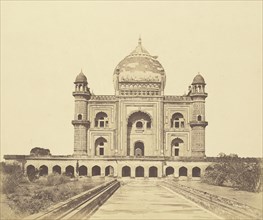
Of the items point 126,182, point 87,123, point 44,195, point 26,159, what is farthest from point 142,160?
point 44,195

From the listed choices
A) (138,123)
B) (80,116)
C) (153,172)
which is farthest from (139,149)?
(80,116)

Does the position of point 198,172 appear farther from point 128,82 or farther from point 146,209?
point 146,209

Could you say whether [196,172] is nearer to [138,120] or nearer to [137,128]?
[137,128]

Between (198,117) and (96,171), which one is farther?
(198,117)

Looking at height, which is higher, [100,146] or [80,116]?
[80,116]

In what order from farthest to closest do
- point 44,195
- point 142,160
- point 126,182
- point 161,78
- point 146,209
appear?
1. point 161,78
2. point 142,160
3. point 126,182
4. point 44,195
5. point 146,209

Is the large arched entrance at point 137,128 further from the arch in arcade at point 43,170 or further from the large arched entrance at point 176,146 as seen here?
the arch in arcade at point 43,170

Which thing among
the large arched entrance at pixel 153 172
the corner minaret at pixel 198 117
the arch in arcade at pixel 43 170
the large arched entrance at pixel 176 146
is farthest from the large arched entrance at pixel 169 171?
the arch in arcade at pixel 43 170

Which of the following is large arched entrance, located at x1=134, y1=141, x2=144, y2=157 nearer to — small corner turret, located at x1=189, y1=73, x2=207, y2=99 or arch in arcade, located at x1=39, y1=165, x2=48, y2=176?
small corner turret, located at x1=189, y1=73, x2=207, y2=99
